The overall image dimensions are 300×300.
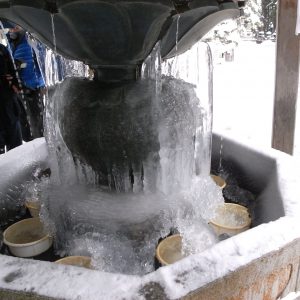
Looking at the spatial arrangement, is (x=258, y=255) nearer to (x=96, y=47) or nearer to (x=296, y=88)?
(x=96, y=47)

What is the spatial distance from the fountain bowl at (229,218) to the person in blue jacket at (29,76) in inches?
145

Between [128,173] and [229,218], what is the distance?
841 millimetres

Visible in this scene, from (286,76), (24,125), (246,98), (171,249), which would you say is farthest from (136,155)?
(246,98)

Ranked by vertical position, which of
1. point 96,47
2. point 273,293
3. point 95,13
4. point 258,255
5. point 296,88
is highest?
point 95,13

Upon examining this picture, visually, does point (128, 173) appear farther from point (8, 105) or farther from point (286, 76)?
point (8, 105)

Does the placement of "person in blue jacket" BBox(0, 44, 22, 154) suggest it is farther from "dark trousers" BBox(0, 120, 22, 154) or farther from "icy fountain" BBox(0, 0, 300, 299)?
"icy fountain" BBox(0, 0, 300, 299)

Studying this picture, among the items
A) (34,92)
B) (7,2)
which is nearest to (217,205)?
(7,2)

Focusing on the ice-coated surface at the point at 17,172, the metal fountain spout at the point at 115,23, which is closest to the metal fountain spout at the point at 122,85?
the metal fountain spout at the point at 115,23

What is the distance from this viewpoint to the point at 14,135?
5262mm

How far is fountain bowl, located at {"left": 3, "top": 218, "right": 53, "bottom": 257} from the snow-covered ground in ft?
5.74

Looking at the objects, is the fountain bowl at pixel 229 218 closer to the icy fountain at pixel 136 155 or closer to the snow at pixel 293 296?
the icy fountain at pixel 136 155

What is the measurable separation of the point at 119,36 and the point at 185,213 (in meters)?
1.23

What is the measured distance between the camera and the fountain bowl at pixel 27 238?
7.59ft

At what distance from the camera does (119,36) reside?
180 centimetres
